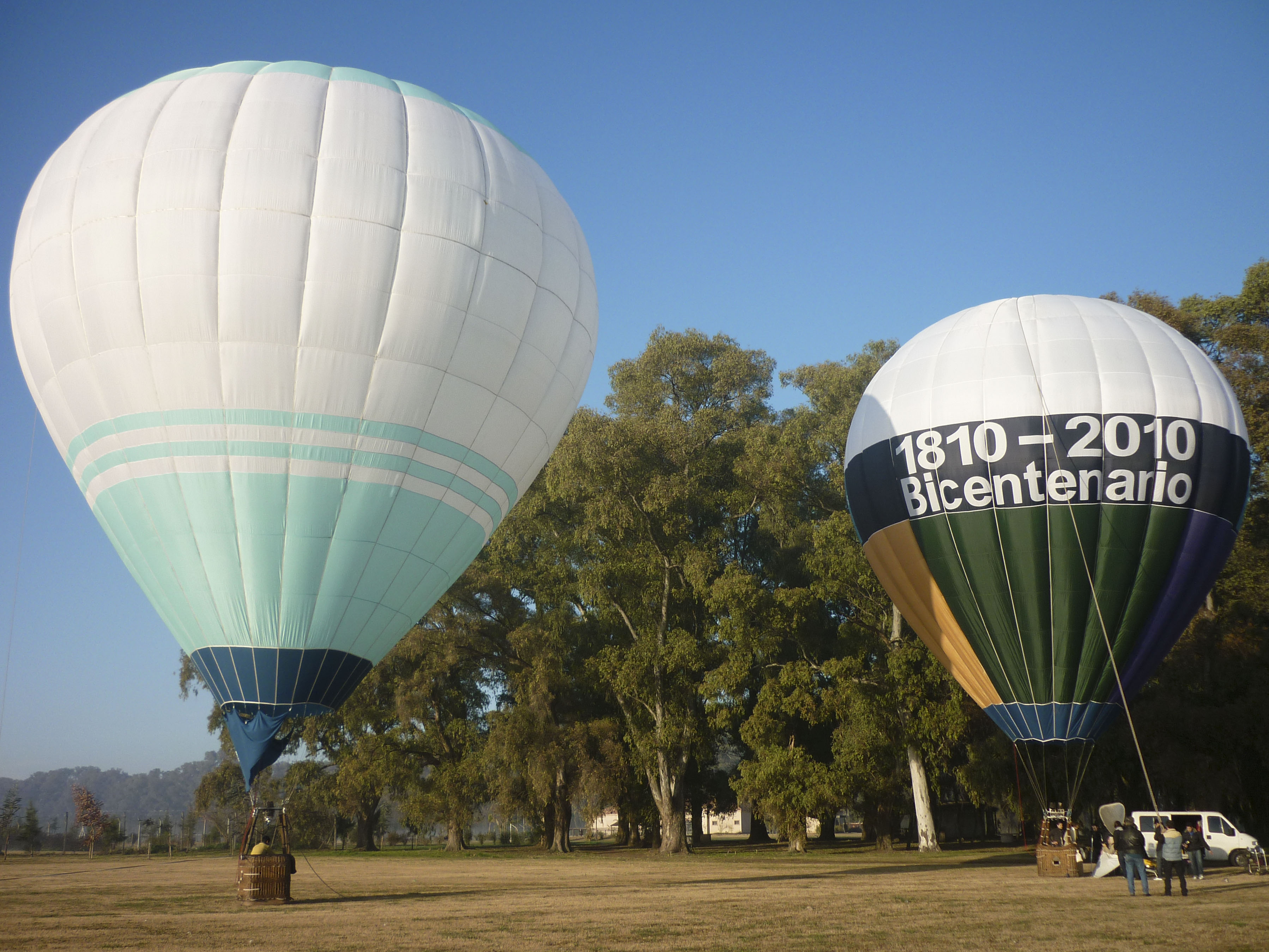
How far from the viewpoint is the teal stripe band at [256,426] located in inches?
477

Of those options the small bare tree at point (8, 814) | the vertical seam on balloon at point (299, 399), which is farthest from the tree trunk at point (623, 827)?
the small bare tree at point (8, 814)

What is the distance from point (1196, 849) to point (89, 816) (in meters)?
52.8

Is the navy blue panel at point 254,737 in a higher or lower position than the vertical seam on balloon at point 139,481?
lower

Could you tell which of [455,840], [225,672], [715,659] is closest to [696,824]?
[455,840]

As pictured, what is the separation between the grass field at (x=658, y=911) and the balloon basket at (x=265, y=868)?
28 cm

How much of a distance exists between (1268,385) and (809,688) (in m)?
13.2

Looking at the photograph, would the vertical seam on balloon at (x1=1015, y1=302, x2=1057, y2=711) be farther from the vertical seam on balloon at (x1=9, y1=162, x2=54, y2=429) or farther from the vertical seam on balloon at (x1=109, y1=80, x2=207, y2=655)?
the vertical seam on balloon at (x1=9, y1=162, x2=54, y2=429)

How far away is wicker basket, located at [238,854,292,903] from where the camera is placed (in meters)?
13.1

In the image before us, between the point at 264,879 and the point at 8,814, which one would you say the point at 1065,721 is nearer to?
the point at 264,879

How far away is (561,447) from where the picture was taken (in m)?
25.9

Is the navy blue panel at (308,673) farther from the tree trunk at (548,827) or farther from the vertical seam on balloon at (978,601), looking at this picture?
the tree trunk at (548,827)

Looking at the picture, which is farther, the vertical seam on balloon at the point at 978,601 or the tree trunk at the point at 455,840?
the tree trunk at the point at 455,840

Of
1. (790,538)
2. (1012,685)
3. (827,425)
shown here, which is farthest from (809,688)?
(1012,685)

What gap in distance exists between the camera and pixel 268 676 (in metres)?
12.4
